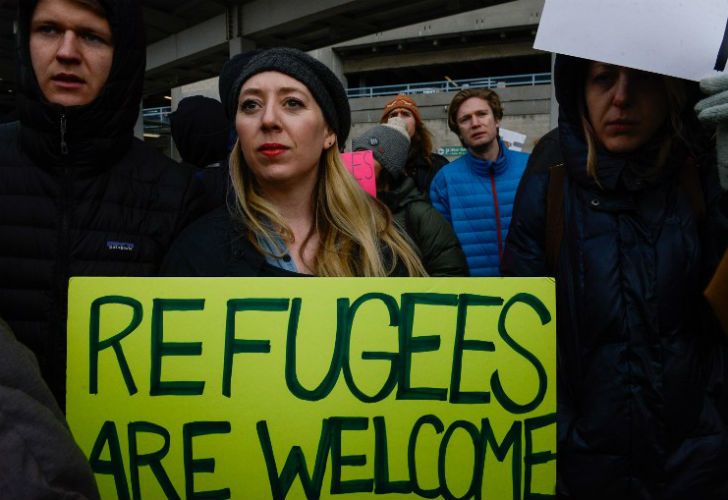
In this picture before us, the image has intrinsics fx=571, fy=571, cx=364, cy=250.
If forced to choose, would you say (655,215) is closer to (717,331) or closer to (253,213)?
(717,331)

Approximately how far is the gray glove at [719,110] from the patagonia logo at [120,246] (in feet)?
4.42

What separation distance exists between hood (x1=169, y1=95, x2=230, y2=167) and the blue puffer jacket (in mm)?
1206

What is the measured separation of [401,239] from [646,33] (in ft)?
2.60

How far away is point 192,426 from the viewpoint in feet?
3.79

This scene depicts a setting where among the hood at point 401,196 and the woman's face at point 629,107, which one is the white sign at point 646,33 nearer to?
the woman's face at point 629,107

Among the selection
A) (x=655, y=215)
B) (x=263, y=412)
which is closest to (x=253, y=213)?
(x=263, y=412)

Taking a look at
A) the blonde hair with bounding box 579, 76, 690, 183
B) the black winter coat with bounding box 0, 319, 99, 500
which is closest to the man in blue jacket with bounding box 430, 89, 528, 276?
the blonde hair with bounding box 579, 76, 690, 183

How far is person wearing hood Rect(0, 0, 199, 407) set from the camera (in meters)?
1.36

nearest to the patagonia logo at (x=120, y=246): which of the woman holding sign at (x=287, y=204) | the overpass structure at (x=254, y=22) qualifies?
the woman holding sign at (x=287, y=204)

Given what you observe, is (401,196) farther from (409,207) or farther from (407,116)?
(407,116)

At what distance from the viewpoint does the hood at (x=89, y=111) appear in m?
1.43

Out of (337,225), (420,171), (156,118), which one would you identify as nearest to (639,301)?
(337,225)

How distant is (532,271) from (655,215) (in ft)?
1.07

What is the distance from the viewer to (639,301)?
1.36 metres
